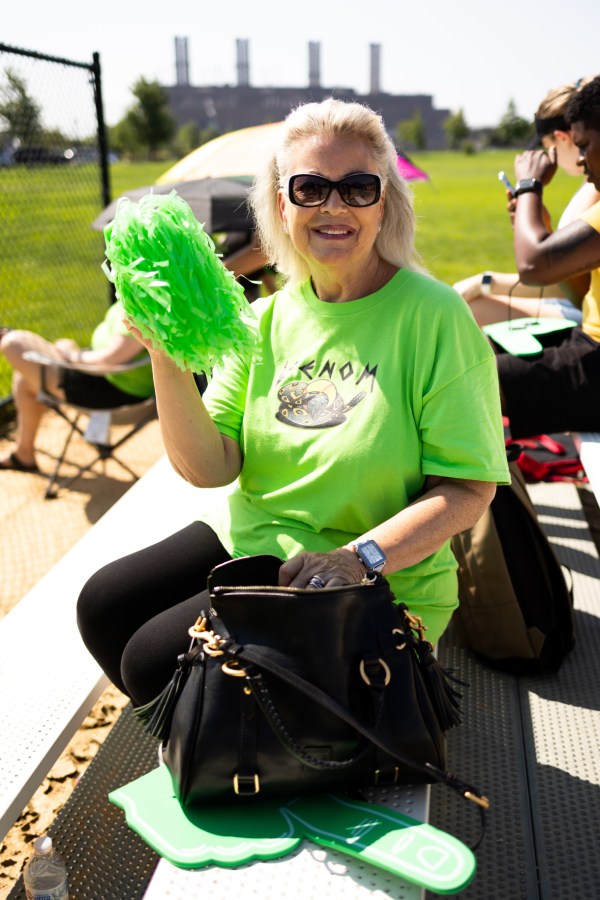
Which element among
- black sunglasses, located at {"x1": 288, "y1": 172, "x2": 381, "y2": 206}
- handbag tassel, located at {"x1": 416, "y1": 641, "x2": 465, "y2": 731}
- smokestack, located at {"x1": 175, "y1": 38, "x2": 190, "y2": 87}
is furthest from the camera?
smokestack, located at {"x1": 175, "y1": 38, "x2": 190, "y2": 87}

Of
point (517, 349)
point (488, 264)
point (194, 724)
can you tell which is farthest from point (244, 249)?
point (488, 264)

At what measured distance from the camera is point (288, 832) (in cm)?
147

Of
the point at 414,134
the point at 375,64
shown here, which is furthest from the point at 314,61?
the point at 414,134

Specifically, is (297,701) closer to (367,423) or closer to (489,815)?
(367,423)

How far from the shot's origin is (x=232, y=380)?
6.91ft

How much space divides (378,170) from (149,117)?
73.9 metres

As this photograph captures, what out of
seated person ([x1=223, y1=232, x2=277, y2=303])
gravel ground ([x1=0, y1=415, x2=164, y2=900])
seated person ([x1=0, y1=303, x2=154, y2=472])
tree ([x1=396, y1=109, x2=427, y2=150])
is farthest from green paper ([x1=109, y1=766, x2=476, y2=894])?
tree ([x1=396, y1=109, x2=427, y2=150])

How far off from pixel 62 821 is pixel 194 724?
936 millimetres

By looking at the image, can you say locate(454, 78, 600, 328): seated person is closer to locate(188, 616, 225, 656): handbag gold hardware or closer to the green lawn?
the green lawn

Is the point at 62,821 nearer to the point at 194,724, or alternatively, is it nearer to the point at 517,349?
the point at 194,724

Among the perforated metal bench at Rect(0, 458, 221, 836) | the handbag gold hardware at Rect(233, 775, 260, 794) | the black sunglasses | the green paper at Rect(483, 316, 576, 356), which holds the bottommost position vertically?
the perforated metal bench at Rect(0, 458, 221, 836)

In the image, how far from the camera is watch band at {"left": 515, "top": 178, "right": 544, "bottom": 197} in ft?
11.2

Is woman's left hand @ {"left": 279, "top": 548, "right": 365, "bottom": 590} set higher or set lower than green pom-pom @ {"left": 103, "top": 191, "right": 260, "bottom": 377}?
lower

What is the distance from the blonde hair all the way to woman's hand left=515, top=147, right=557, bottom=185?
1.71m
